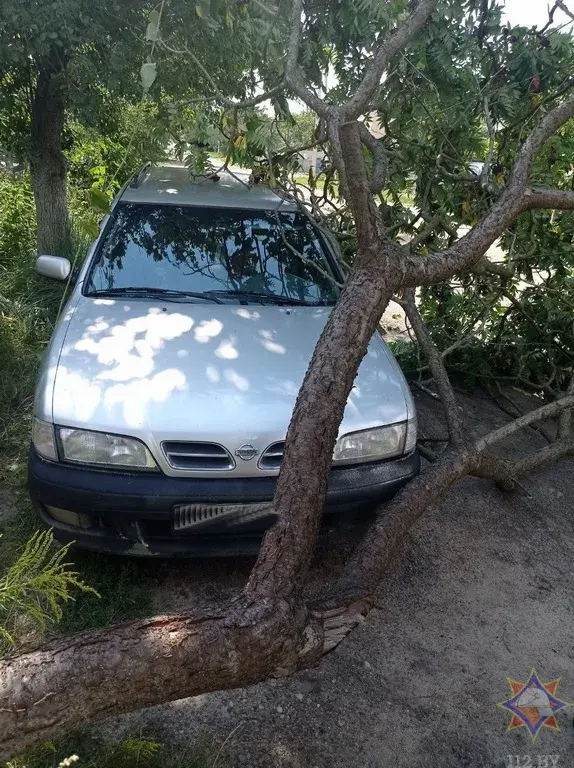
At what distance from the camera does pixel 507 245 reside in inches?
203

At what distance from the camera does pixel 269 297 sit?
3.77 m

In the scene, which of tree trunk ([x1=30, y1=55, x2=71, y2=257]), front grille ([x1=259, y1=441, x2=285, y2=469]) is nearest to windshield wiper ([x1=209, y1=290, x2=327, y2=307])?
front grille ([x1=259, y1=441, x2=285, y2=469])

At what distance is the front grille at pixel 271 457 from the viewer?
2.76m

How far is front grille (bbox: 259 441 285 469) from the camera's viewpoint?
2.76 meters

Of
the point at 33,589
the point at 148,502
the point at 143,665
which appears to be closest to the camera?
the point at 143,665

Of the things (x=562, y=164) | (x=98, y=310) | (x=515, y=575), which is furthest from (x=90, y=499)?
(x=562, y=164)

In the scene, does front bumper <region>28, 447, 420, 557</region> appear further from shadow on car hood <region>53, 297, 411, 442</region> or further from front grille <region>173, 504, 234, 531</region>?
shadow on car hood <region>53, 297, 411, 442</region>

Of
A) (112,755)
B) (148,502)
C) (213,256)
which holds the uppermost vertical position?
(213,256)

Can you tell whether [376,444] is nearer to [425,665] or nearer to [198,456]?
[198,456]

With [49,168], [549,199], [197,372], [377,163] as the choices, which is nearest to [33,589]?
[197,372]

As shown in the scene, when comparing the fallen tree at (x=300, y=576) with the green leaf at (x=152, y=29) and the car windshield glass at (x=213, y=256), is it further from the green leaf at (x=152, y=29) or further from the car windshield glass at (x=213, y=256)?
the car windshield glass at (x=213, y=256)

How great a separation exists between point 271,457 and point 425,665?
44.4 inches

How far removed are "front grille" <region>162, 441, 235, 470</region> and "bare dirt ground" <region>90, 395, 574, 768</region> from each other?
26.8 inches

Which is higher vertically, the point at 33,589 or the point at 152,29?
the point at 152,29
